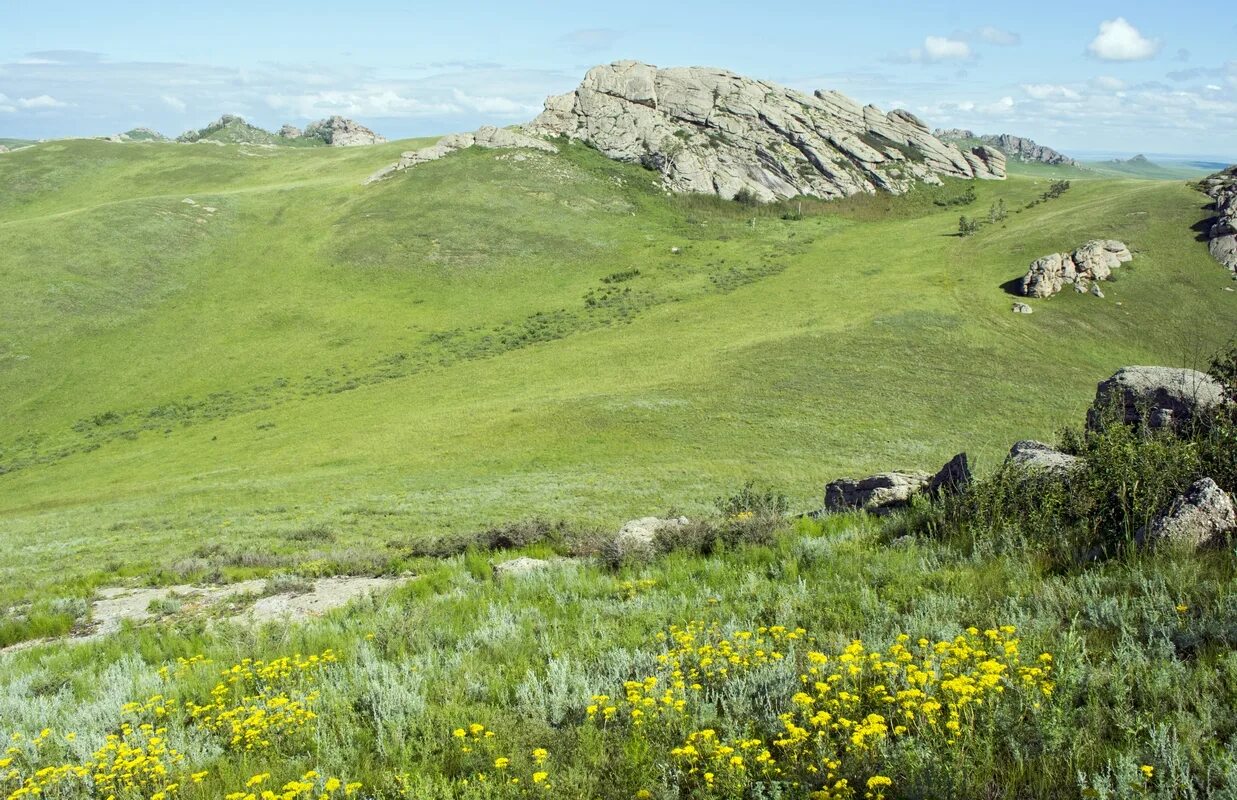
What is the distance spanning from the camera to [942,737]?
14.7 feet

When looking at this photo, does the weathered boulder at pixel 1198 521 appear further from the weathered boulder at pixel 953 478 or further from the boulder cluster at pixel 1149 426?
the weathered boulder at pixel 953 478

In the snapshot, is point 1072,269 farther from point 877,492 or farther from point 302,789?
point 302,789

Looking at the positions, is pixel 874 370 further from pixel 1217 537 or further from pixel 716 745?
pixel 716 745

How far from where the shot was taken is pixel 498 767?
16.1 feet

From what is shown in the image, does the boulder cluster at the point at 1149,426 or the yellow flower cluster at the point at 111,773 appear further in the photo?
the boulder cluster at the point at 1149,426

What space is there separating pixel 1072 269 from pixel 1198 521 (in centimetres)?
6155

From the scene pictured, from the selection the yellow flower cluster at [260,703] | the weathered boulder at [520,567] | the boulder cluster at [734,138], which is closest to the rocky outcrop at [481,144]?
the boulder cluster at [734,138]

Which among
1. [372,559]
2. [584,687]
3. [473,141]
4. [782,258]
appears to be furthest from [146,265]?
[584,687]

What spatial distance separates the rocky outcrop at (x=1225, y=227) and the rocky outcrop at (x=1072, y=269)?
9442 millimetres

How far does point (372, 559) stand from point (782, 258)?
234ft

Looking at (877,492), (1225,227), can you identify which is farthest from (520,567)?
(1225,227)

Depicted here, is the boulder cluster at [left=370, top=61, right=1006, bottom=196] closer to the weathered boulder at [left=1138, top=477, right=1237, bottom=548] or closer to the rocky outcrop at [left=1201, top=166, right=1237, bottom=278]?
the rocky outcrop at [left=1201, top=166, right=1237, bottom=278]

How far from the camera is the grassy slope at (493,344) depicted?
28953 mm

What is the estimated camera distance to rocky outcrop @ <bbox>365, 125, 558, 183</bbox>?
107 meters
